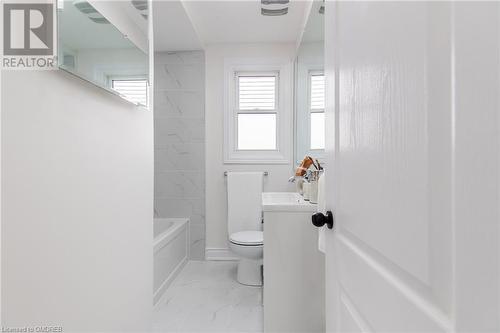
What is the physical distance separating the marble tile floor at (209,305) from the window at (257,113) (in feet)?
4.14

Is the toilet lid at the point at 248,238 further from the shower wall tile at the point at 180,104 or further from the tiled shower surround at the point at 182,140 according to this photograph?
the shower wall tile at the point at 180,104

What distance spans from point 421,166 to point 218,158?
2.77 meters

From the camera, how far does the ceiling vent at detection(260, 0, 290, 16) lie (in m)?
2.30

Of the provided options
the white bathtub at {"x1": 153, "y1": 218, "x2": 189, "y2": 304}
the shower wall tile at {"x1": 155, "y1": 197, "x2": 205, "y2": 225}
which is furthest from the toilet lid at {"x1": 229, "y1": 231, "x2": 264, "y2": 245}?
the shower wall tile at {"x1": 155, "y1": 197, "x2": 205, "y2": 225}

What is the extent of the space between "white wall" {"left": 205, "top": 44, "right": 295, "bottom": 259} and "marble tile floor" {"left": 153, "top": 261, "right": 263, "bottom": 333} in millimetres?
477

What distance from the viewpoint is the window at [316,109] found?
2.27 m

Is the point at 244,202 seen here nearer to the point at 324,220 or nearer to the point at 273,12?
the point at 273,12

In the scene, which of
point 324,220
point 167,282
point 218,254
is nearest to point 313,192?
point 324,220

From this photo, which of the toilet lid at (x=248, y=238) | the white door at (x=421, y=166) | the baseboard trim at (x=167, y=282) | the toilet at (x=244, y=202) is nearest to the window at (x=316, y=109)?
the toilet at (x=244, y=202)

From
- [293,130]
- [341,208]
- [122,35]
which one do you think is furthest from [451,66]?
[293,130]

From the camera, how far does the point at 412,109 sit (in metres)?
0.46

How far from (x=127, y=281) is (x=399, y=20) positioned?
131 cm

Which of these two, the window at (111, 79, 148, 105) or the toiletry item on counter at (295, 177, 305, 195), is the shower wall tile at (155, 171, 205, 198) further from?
the window at (111, 79, 148, 105)

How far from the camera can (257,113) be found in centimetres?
318
